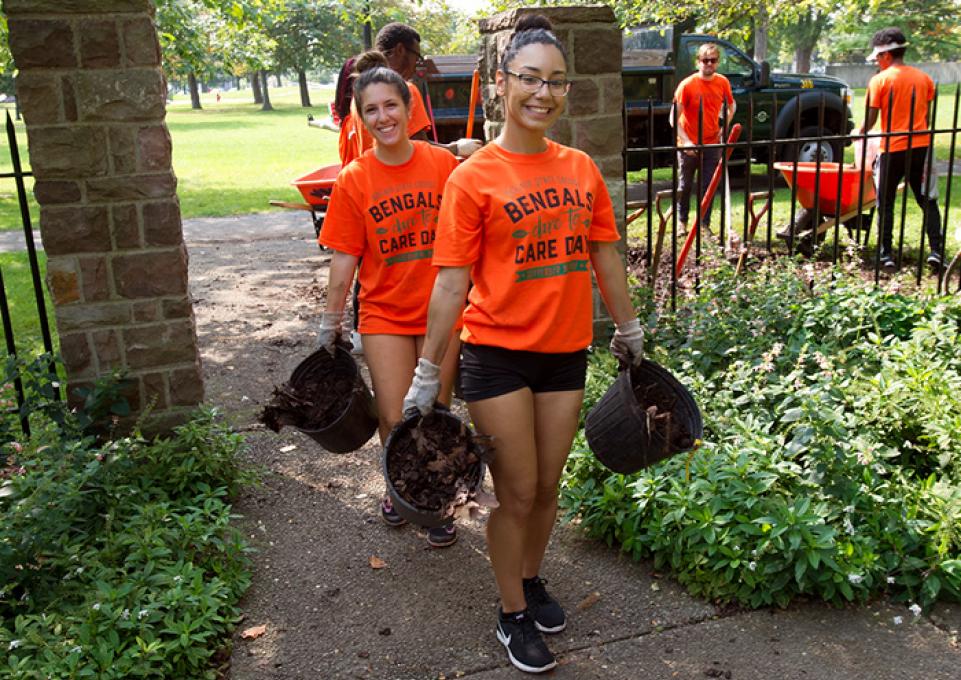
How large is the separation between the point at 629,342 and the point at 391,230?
1075mm

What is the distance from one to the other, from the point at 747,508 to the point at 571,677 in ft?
3.25

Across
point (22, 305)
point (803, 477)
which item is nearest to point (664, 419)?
point (803, 477)

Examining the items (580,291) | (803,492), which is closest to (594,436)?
(580,291)

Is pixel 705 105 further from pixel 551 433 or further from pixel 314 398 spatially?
pixel 551 433

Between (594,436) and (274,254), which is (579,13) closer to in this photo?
(594,436)

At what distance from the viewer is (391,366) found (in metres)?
3.71

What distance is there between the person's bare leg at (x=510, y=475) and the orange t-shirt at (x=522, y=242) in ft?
0.66

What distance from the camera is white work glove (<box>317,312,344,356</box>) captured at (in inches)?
145

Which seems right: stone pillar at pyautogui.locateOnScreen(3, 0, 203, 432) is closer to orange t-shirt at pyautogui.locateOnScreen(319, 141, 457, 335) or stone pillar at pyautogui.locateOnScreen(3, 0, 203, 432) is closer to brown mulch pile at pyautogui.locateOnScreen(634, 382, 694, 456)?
orange t-shirt at pyautogui.locateOnScreen(319, 141, 457, 335)

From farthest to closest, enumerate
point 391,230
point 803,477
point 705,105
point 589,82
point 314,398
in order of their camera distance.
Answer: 1. point 705,105
2. point 589,82
3. point 314,398
4. point 803,477
5. point 391,230

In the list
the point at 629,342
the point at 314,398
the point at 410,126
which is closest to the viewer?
the point at 629,342

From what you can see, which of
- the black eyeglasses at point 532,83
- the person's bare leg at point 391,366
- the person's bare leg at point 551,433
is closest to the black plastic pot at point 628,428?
the person's bare leg at point 551,433

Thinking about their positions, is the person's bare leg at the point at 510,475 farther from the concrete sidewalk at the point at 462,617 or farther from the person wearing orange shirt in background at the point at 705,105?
the person wearing orange shirt in background at the point at 705,105

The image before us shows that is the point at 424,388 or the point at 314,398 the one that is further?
the point at 314,398
